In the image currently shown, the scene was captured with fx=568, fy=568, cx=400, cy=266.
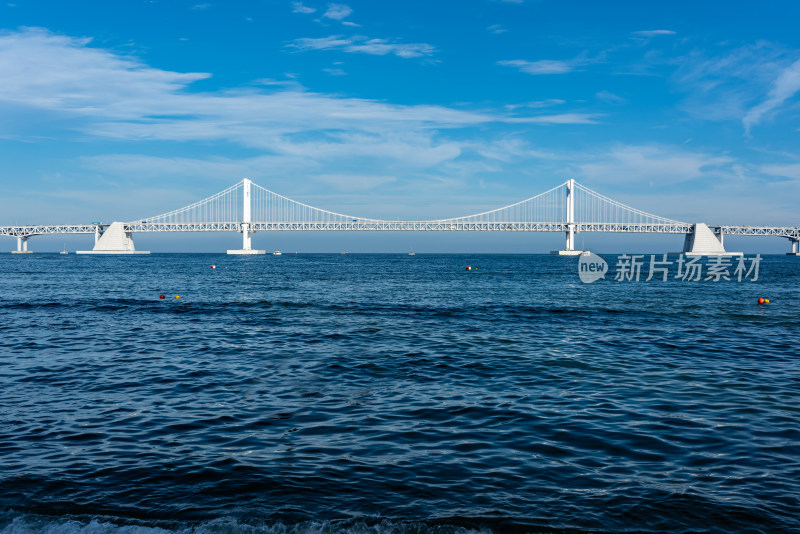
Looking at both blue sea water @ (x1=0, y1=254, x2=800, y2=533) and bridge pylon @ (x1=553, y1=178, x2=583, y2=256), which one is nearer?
blue sea water @ (x1=0, y1=254, x2=800, y2=533)

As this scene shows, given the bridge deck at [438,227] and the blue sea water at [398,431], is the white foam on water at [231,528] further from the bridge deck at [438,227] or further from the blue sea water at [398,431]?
the bridge deck at [438,227]

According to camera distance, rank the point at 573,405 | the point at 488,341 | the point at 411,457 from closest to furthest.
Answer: the point at 411,457
the point at 573,405
the point at 488,341

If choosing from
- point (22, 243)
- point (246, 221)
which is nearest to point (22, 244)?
point (22, 243)

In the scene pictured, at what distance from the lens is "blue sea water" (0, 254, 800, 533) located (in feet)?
17.3

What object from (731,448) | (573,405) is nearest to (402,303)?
(573,405)

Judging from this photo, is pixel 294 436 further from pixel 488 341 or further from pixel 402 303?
pixel 402 303

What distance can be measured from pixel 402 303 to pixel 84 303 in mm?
14468

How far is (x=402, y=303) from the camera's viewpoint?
2698 cm

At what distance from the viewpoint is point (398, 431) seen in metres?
7.57

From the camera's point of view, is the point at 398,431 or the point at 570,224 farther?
the point at 570,224

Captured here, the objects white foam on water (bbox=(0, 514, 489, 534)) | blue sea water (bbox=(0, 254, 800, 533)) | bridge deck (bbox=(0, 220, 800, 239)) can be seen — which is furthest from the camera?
bridge deck (bbox=(0, 220, 800, 239))

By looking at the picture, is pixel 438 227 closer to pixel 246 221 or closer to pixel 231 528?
pixel 246 221

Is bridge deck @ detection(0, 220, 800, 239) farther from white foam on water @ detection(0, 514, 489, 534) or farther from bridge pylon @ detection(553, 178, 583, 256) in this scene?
white foam on water @ detection(0, 514, 489, 534)

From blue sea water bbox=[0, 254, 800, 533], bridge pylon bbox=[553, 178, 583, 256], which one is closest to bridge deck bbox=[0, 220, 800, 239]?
bridge pylon bbox=[553, 178, 583, 256]
